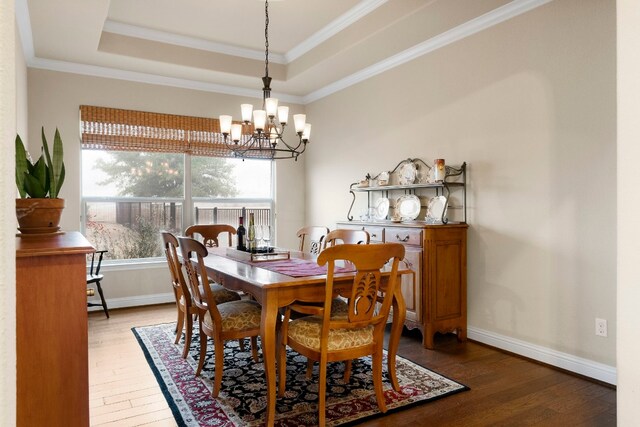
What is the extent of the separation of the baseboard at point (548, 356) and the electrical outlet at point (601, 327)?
7.9 inches

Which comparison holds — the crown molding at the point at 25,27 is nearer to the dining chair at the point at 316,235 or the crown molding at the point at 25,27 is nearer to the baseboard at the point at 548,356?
the dining chair at the point at 316,235

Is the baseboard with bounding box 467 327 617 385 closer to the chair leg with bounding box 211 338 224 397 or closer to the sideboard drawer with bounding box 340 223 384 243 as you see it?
the sideboard drawer with bounding box 340 223 384 243

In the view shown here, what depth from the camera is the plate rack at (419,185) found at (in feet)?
12.2

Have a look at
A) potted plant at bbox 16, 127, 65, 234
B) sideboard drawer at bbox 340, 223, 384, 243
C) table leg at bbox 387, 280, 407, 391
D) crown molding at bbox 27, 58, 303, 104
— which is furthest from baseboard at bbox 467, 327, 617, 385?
crown molding at bbox 27, 58, 303, 104

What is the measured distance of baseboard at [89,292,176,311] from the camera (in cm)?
474

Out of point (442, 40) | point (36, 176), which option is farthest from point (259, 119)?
point (442, 40)

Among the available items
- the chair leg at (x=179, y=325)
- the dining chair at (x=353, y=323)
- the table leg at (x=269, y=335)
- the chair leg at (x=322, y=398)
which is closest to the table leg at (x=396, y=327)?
the dining chair at (x=353, y=323)

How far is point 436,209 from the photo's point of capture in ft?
12.8

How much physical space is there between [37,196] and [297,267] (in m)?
1.47

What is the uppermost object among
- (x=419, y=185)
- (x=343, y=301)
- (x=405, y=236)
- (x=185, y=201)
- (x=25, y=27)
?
(x=25, y=27)

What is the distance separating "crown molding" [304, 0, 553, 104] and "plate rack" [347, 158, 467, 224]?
1049 mm

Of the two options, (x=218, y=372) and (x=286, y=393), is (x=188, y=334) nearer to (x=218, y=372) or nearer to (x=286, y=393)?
(x=218, y=372)
